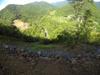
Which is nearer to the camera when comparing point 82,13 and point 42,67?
point 42,67

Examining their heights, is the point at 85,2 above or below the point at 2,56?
above

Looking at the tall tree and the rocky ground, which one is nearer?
the rocky ground

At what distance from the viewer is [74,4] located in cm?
6069

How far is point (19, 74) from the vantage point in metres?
12.7

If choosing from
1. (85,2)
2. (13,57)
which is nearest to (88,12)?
(85,2)

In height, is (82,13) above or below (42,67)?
above

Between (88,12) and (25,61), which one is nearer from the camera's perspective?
(25,61)

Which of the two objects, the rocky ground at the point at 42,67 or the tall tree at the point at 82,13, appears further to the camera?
the tall tree at the point at 82,13

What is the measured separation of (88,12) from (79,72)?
48.1 meters

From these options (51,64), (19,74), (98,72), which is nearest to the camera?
(19,74)

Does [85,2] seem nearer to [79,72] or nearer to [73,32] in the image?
[73,32]

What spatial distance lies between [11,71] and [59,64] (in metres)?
2.89

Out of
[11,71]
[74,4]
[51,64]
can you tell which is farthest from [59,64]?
[74,4]

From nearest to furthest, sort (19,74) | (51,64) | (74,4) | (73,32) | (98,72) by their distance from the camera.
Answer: (19,74)
(98,72)
(51,64)
(74,4)
(73,32)
